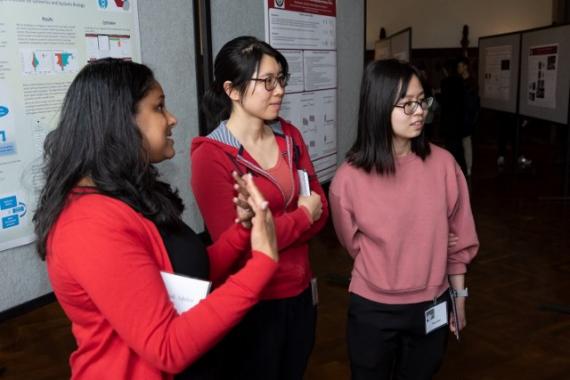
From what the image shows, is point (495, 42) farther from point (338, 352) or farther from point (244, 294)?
point (244, 294)

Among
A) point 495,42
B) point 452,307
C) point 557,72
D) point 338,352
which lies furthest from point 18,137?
point 495,42

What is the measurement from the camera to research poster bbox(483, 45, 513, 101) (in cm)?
716

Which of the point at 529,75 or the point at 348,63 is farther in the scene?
the point at 529,75

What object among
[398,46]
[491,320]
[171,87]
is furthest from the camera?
[398,46]

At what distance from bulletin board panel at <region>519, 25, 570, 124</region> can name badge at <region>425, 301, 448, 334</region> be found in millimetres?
4722

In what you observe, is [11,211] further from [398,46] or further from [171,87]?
[398,46]

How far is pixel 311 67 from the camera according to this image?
10.2 feet

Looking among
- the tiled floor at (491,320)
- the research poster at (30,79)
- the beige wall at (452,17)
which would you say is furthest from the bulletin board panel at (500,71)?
the research poster at (30,79)

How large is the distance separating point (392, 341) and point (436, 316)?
0.50 ft

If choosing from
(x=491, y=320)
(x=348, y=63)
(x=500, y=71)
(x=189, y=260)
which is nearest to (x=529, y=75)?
(x=500, y=71)

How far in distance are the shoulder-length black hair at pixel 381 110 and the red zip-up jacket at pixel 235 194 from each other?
0.25 meters

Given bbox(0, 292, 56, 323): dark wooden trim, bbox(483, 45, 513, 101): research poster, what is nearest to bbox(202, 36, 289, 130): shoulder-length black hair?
bbox(0, 292, 56, 323): dark wooden trim

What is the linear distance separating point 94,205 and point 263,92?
0.76m

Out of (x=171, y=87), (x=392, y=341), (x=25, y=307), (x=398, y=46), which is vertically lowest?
(x=392, y=341)
